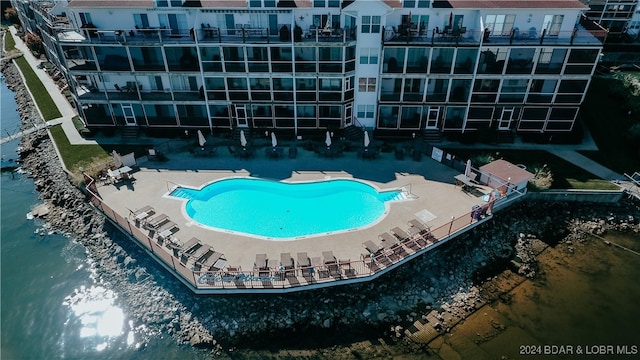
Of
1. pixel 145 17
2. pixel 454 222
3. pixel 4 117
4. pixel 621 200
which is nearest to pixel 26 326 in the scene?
pixel 145 17

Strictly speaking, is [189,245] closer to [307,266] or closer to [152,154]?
[307,266]

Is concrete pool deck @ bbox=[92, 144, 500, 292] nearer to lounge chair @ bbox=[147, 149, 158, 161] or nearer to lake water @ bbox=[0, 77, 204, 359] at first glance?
lounge chair @ bbox=[147, 149, 158, 161]

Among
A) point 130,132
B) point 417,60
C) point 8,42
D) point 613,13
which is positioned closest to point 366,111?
point 417,60

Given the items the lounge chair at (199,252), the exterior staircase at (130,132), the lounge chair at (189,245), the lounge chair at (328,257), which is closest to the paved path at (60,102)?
the exterior staircase at (130,132)

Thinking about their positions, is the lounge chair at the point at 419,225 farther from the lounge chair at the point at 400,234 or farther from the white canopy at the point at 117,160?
the white canopy at the point at 117,160

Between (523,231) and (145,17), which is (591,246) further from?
(145,17)
